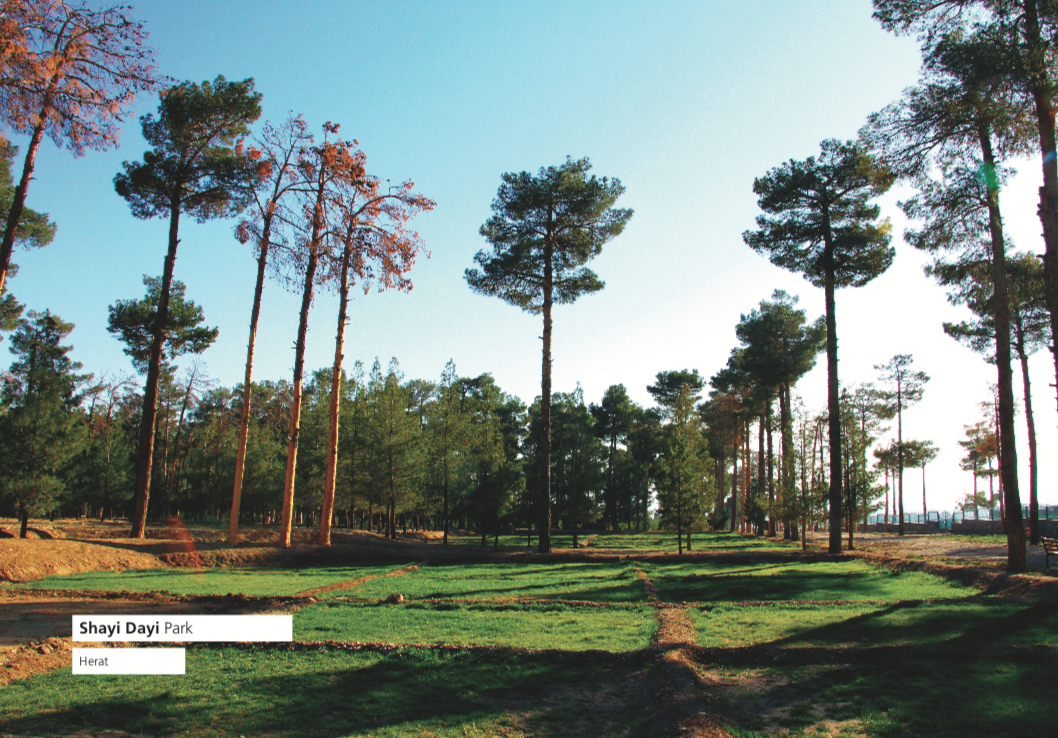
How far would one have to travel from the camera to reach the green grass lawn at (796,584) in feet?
48.7

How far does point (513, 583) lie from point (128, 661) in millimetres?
11308

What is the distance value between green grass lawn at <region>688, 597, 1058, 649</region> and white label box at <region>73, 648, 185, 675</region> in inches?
311

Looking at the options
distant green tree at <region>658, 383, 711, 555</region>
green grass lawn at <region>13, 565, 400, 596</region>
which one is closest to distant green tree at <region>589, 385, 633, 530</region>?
distant green tree at <region>658, 383, 711, 555</region>

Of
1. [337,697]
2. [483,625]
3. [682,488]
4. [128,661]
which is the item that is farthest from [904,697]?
[682,488]

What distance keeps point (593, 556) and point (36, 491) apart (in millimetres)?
23132

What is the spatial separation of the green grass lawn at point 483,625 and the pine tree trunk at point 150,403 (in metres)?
12.8

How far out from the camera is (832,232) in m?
26.9

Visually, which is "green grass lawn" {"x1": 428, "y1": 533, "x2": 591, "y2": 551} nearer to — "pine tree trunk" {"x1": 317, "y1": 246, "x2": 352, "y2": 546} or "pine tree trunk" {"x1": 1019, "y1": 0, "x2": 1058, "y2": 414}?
"pine tree trunk" {"x1": 317, "y1": 246, "x2": 352, "y2": 546}

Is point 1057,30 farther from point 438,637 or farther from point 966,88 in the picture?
point 438,637

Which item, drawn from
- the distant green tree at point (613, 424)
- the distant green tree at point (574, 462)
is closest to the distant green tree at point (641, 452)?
the distant green tree at point (613, 424)

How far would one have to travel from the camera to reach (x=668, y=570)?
22.1 meters

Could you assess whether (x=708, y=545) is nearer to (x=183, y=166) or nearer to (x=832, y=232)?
(x=832, y=232)

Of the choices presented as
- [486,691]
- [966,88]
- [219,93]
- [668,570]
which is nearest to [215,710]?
[486,691]

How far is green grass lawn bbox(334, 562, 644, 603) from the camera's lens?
15273 millimetres
